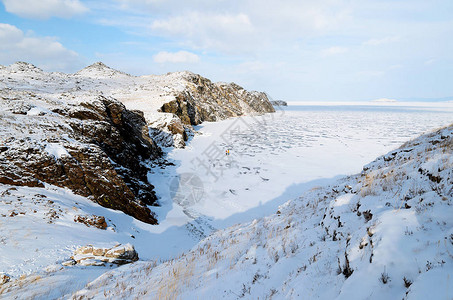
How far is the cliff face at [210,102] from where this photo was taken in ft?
118

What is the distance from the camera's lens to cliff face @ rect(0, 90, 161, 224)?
7785mm

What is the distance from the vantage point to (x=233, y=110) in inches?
2452

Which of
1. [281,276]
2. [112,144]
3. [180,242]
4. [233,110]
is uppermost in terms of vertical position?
[233,110]

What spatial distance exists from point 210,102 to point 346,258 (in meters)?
53.5

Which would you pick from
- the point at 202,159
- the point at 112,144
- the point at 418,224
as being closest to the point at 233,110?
the point at 202,159

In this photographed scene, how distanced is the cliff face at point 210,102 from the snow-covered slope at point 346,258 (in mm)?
27747

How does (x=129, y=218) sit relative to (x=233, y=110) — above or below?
below

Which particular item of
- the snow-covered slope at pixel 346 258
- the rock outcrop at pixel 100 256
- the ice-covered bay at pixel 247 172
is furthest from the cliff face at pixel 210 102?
the snow-covered slope at pixel 346 258

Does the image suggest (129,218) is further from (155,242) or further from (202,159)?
(202,159)

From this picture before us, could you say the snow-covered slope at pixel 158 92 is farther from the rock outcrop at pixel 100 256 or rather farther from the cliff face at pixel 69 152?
the rock outcrop at pixel 100 256

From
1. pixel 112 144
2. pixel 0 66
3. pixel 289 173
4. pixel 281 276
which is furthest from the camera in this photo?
pixel 0 66

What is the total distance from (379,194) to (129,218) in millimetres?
8723

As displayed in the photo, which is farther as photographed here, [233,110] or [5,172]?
[233,110]

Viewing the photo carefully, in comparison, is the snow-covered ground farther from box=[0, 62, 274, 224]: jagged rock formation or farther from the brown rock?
box=[0, 62, 274, 224]: jagged rock formation
